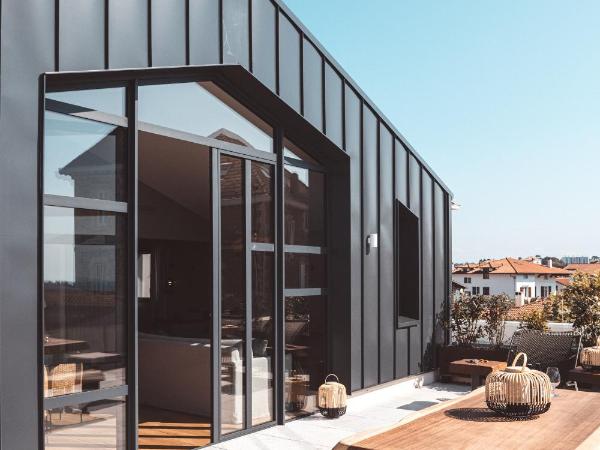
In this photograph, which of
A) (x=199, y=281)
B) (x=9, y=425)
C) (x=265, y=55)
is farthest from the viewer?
(x=199, y=281)

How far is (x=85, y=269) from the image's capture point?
454cm

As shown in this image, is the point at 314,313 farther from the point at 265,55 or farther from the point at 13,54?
the point at 13,54

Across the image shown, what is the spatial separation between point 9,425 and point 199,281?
8211 mm

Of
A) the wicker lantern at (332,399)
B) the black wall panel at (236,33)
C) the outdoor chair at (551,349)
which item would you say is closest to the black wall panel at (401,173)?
the outdoor chair at (551,349)

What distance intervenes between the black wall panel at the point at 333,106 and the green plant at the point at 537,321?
408 cm

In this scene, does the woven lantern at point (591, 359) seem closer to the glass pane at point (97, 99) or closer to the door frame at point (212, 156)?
the door frame at point (212, 156)

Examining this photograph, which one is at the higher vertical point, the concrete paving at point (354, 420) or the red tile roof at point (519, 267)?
the red tile roof at point (519, 267)

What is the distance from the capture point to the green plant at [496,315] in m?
9.53

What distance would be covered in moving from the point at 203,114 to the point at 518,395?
3.98m

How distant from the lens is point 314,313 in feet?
23.9

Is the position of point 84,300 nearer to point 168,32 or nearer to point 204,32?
point 168,32

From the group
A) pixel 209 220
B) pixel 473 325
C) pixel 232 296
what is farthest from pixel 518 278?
pixel 209 220

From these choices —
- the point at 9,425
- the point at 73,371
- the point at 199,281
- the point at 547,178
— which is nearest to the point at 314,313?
the point at 73,371

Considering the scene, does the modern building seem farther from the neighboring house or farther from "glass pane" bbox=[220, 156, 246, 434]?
the neighboring house
